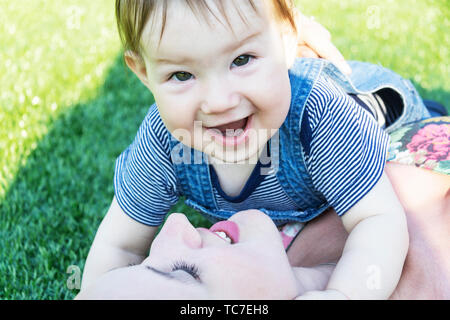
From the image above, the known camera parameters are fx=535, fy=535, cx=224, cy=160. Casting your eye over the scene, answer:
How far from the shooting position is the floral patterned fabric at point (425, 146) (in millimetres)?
1533

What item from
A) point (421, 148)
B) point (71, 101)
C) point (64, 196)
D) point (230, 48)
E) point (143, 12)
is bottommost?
point (64, 196)

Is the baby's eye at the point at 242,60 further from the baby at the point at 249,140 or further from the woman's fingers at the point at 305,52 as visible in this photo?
the woman's fingers at the point at 305,52

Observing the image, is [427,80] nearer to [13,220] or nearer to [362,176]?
[362,176]

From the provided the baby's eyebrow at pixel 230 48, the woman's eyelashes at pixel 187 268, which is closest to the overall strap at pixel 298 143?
the baby's eyebrow at pixel 230 48

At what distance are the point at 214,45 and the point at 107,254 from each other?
787 mm

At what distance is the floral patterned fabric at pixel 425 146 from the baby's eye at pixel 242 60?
60 cm

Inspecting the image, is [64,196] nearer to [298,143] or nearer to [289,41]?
[298,143]

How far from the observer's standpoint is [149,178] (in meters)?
1.68

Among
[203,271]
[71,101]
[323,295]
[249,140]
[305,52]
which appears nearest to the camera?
[203,271]

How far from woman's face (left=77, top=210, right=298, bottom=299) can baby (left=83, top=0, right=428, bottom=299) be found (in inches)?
3.6

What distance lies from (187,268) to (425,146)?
2.95 ft

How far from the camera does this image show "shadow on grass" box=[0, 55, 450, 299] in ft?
5.98

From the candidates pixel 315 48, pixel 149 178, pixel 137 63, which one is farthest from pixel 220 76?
pixel 315 48
